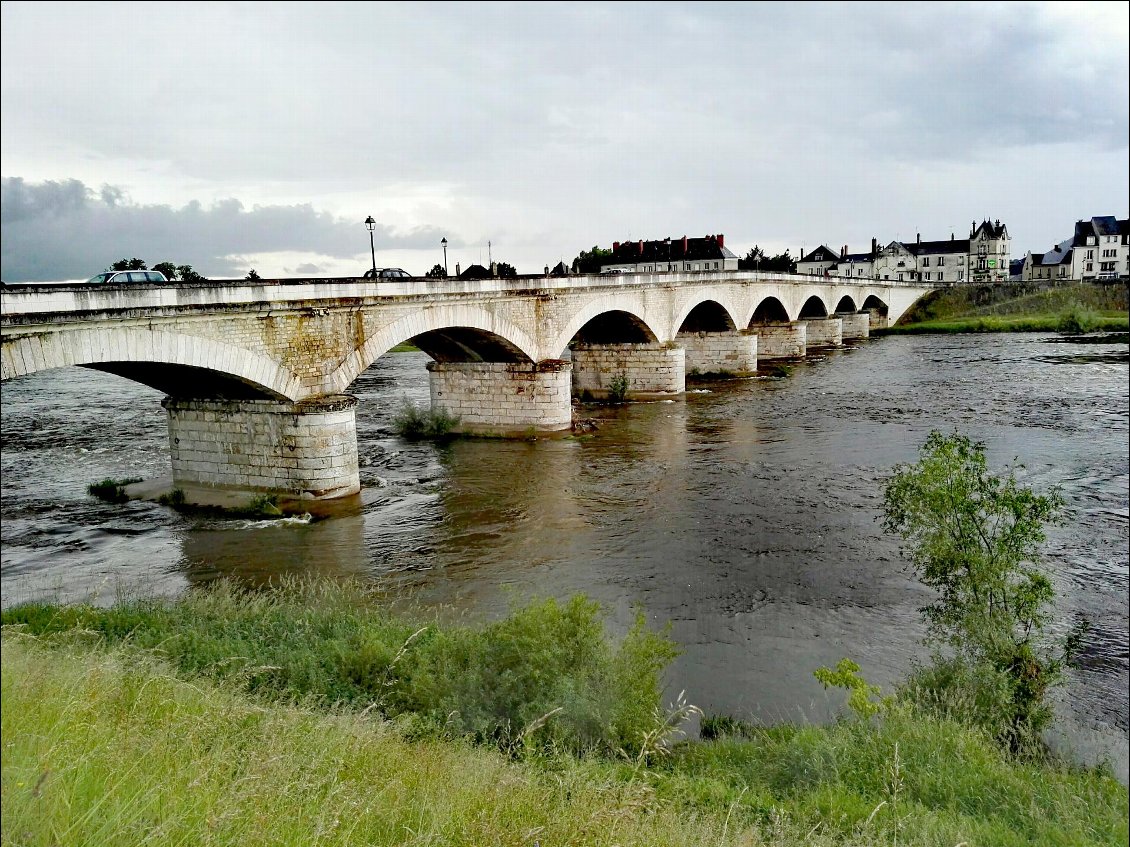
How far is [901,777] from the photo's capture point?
682 cm

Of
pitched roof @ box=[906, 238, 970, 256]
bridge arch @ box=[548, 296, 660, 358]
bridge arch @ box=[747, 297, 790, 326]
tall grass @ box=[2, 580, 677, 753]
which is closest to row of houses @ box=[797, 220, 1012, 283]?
pitched roof @ box=[906, 238, 970, 256]

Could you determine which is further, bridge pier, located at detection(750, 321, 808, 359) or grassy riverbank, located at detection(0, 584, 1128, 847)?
bridge pier, located at detection(750, 321, 808, 359)

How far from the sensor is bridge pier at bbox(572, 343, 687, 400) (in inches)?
1399

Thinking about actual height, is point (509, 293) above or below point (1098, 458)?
above

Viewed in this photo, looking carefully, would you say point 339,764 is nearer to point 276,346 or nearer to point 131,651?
point 131,651

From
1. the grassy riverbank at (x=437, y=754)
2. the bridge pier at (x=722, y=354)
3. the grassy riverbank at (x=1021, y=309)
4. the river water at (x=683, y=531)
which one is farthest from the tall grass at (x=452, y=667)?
the grassy riverbank at (x=1021, y=309)

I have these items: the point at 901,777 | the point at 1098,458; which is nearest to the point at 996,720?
Answer: the point at 901,777

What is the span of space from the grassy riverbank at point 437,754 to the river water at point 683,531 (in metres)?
1.58

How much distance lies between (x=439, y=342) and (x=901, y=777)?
834 inches

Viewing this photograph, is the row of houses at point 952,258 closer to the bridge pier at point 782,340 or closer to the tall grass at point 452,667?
the bridge pier at point 782,340

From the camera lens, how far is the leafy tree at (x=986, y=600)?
8648mm

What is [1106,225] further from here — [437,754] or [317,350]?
[437,754]

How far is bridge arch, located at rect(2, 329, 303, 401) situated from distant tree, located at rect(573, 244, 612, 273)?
64.5m

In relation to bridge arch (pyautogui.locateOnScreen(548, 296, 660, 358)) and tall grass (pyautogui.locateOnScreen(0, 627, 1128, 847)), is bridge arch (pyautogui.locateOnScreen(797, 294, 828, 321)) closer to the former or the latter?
bridge arch (pyautogui.locateOnScreen(548, 296, 660, 358))
